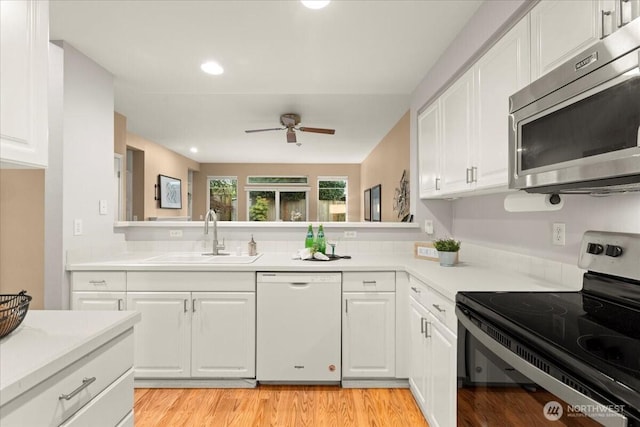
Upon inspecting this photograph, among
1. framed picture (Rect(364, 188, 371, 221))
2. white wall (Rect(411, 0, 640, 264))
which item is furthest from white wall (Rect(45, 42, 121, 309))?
framed picture (Rect(364, 188, 371, 221))

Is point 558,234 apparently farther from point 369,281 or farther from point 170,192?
point 170,192

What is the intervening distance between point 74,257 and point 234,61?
174cm

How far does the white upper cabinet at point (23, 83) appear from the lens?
891 millimetres

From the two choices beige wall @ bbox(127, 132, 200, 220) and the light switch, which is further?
beige wall @ bbox(127, 132, 200, 220)

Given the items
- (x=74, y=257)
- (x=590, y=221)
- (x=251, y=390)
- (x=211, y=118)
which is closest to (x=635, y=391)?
(x=590, y=221)

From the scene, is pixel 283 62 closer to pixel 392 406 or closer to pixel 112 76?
pixel 112 76

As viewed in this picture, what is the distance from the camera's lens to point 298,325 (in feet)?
7.40

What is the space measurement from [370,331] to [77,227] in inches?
83.4

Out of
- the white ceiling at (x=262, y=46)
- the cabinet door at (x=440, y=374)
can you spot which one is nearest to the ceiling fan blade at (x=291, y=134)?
the white ceiling at (x=262, y=46)

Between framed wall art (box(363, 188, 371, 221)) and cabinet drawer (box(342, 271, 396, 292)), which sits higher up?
framed wall art (box(363, 188, 371, 221))

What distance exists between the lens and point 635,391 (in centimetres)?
59

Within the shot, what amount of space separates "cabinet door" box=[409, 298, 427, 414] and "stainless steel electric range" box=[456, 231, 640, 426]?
0.61 m

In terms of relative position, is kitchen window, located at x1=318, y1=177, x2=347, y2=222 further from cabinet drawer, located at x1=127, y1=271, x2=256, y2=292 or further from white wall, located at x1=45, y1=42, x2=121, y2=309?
cabinet drawer, located at x1=127, y1=271, x2=256, y2=292

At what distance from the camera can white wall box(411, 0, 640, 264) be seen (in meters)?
1.33
